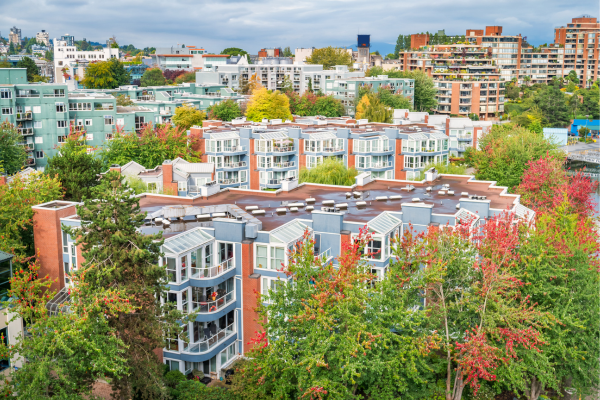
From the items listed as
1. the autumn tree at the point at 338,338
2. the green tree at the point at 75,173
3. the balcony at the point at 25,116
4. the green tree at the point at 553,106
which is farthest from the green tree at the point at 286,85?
the autumn tree at the point at 338,338

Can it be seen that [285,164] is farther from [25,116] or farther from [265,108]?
[25,116]

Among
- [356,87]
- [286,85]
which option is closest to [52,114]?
[286,85]

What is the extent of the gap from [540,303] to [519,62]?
158 m

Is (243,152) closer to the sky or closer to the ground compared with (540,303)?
closer to the sky

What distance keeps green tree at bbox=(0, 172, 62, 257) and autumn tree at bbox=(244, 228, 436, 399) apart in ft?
55.7

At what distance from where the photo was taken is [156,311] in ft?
77.5

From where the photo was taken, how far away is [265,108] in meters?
91.8

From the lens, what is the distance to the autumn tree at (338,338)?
2186cm

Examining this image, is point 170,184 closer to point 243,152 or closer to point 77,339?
point 243,152

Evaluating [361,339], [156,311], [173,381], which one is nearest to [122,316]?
[156,311]

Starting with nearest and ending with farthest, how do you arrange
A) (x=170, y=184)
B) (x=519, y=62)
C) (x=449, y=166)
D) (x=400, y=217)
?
(x=400, y=217)
(x=170, y=184)
(x=449, y=166)
(x=519, y=62)

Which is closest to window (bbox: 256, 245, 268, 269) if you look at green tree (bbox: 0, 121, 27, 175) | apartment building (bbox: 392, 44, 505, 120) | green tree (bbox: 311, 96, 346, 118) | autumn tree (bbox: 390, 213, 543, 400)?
autumn tree (bbox: 390, 213, 543, 400)

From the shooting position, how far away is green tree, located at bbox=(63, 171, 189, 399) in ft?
74.1

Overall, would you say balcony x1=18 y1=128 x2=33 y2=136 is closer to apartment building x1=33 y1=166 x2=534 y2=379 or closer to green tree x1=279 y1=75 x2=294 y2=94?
apartment building x1=33 y1=166 x2=534 y2=379
